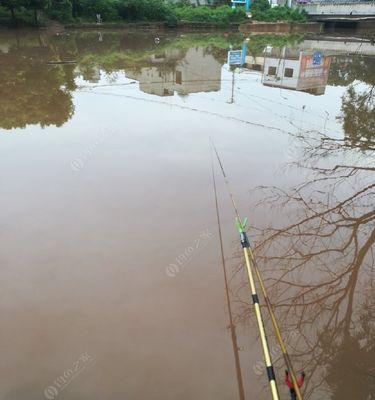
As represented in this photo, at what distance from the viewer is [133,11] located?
104 ft

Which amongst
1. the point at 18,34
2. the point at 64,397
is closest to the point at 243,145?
the point at 64,397

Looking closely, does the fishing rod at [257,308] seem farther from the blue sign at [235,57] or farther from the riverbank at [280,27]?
the riverbank at [280,27]

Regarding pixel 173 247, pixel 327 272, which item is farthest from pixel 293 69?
pixel 173 247

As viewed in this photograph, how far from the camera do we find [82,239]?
3.95 meters

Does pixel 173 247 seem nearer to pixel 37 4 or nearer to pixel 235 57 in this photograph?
pixel 235 57

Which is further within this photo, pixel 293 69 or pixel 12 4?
pixel 12 4

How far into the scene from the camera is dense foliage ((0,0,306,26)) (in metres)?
26.2

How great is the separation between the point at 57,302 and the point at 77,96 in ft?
25.9

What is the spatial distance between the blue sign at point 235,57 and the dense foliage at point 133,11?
1507 centimetres

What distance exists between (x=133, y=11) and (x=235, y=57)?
18273 mm

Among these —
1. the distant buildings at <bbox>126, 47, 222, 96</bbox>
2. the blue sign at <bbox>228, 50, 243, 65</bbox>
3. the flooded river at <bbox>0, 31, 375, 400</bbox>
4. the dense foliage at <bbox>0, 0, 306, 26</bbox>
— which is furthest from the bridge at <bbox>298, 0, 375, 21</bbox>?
the flooded river at <bbox>0, 31, 375, 400</bbox>

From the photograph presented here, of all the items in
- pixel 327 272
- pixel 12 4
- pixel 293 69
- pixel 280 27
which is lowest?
pixel 327 272

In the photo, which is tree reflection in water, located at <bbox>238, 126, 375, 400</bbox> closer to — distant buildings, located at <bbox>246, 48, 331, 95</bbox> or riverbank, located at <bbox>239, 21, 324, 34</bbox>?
distant buildings, located at <bbox>246, 48, 331, 95</bbox>

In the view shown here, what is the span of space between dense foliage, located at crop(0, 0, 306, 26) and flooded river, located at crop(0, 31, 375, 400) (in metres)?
22.1
